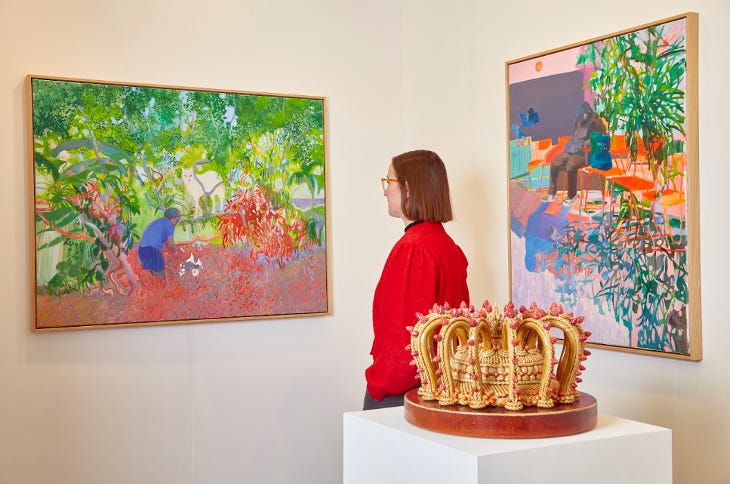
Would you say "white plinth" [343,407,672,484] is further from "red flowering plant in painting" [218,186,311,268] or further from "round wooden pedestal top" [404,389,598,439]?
"red flowering plant in painting" [218,186,311,268]

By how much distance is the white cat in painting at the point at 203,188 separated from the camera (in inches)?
150

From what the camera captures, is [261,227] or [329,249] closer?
[261,227]

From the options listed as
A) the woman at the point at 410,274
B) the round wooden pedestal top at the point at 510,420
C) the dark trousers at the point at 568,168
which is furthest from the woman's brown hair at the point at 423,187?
the round wooden pedestal top at the point at 510,420

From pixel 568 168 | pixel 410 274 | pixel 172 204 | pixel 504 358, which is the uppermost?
pixel 568 168

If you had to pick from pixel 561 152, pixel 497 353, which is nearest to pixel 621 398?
A: pixel 561 152

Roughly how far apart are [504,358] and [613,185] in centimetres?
125

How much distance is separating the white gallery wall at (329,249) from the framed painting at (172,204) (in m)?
0.07

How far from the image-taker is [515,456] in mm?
1890

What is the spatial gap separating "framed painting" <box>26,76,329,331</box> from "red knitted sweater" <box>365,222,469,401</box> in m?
0.96

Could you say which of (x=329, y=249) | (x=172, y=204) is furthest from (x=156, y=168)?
(x=329, y=249)

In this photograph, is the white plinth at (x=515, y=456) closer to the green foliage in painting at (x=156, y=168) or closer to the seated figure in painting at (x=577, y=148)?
the seated figure in painting at (x=577, y=148)

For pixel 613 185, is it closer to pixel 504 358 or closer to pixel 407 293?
pixel 407 293

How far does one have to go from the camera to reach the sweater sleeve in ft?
9.86

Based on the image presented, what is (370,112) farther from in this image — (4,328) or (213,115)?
(4,328)
